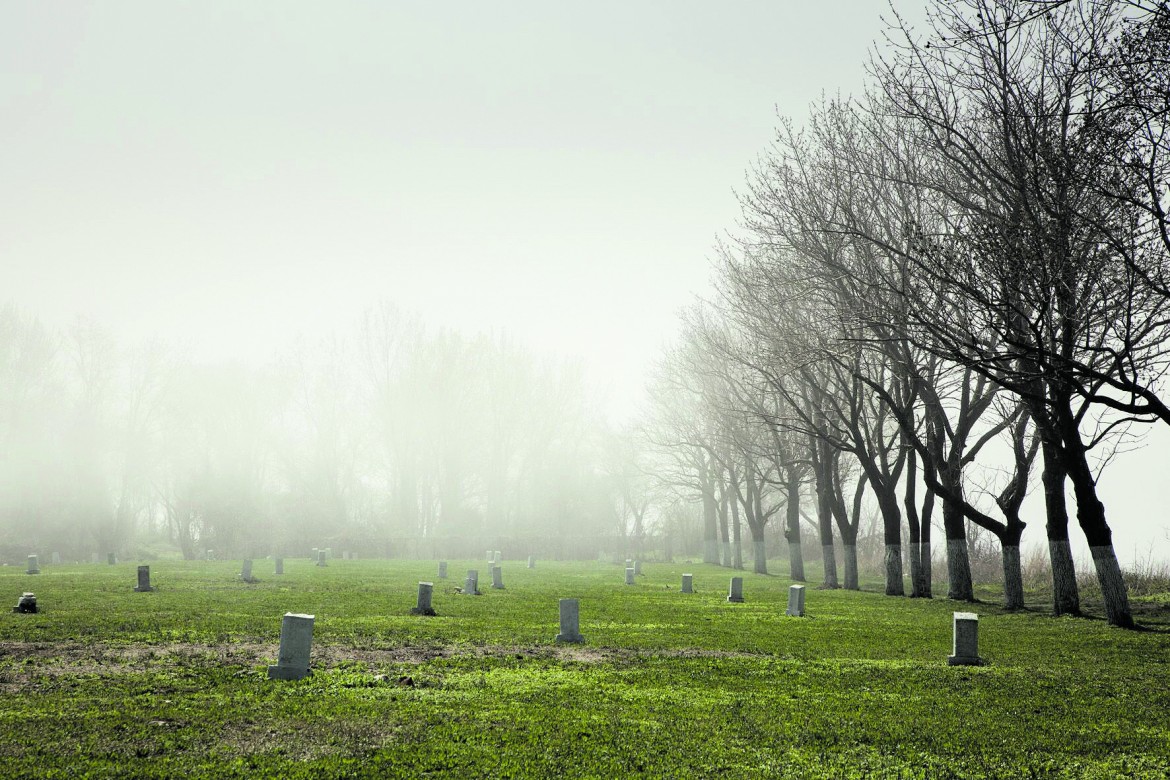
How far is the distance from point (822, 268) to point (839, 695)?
1532cm

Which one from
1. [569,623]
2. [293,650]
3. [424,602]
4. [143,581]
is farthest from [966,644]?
[143,581]

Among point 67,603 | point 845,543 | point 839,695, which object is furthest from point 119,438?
point 839,695

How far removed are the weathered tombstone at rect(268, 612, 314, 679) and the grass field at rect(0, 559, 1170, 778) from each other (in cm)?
21

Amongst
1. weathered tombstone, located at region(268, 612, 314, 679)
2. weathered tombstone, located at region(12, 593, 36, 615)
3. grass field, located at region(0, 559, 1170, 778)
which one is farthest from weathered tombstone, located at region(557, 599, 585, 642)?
A: weathered tombstone, located at region(12, 593, 36, 615)

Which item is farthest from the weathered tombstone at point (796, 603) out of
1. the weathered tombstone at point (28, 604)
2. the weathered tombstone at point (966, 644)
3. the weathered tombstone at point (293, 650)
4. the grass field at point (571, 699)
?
the weathered tombstone at point (28, 604)

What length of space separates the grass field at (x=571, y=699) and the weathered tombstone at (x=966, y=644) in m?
0.39

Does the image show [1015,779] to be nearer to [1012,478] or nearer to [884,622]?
[884,622]

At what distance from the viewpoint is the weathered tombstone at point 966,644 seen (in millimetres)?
11055

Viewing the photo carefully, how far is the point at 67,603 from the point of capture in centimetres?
1758

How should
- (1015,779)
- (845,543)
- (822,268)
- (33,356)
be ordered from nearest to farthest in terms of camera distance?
(1015,779) → (822,268) → (845,543) → (33,356)

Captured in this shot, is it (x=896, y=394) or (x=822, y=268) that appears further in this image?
(x=896, y=394)

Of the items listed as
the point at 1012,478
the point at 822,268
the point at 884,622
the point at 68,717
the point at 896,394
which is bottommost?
the point at 884,622

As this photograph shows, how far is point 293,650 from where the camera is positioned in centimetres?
888

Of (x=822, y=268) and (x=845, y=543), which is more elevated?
(x=822, y=268)
